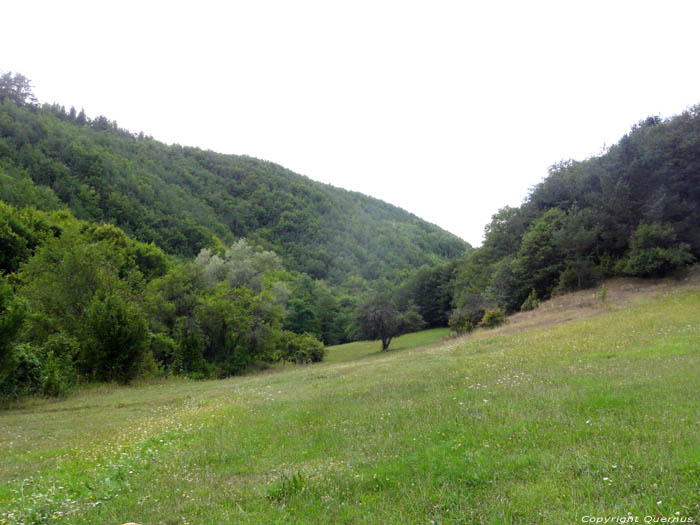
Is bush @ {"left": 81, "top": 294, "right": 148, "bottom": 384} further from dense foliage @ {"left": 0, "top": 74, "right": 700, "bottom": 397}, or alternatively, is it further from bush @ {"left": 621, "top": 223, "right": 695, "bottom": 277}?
bush @ {"left": 621, "top": 223, "right": 695, "bottom": 277}

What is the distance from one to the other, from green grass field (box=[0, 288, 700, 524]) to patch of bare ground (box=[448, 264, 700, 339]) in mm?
16237

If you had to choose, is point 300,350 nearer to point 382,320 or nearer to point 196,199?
point 382,320

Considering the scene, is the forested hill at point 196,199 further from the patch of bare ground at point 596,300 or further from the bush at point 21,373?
the patch of bare ground at point 596,300

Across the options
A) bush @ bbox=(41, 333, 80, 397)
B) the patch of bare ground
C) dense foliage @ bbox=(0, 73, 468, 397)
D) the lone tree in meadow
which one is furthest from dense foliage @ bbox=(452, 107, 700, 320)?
bush @ bbox=(41, 333, 80, 397)

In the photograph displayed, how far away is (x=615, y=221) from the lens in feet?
139

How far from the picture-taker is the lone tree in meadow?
6116cm

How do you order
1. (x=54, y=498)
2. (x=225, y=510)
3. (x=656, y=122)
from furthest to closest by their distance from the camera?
(x=656, y=122)
(x=54, y=498)
(x=225, y=510)

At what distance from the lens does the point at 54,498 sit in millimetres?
6633

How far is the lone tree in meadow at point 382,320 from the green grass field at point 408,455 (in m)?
46.6

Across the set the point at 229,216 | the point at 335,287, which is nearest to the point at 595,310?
the point at 335,287

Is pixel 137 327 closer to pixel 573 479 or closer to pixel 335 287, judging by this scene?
pixel 573 479

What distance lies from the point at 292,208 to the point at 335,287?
32.3 m

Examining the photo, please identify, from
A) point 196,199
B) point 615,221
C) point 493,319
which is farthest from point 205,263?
point 196,199

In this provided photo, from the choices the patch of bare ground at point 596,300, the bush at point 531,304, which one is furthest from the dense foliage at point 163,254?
the bush at point 531,304
